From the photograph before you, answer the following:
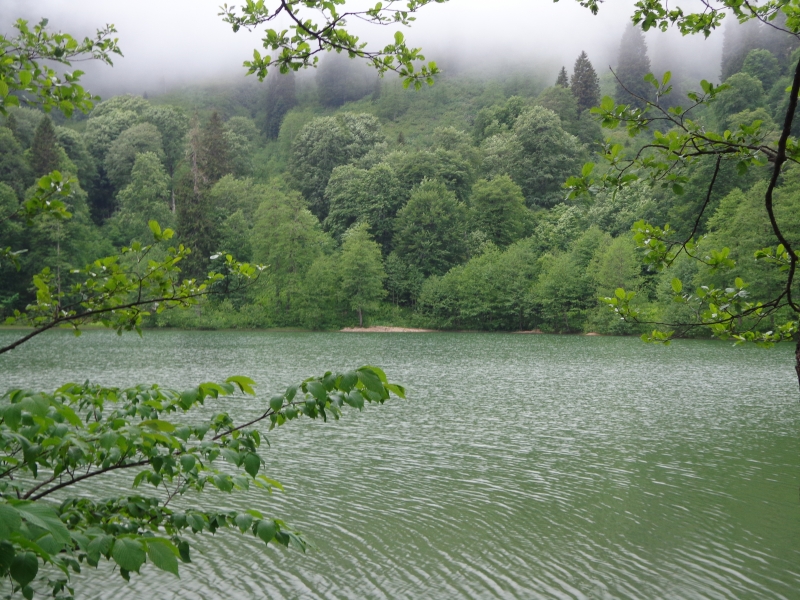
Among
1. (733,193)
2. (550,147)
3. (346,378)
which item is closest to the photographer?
(346,378)

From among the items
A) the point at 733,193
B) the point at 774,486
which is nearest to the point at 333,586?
the point at 774,486

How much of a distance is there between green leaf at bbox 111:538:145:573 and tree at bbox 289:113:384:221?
72.8m

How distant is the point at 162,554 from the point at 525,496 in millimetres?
9417

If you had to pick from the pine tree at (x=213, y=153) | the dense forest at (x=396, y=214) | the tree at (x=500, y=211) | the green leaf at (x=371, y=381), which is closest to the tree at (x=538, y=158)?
the dense forest at (x=396, y=214)

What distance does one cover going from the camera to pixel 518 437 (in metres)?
14.7

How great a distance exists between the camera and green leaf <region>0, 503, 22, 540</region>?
1592 mm

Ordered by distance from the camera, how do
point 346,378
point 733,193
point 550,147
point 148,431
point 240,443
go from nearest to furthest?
point 148,431 < point 346,378 < point 240,443 < point 733,193 < point 550,147

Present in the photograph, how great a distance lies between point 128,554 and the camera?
1.99 metres

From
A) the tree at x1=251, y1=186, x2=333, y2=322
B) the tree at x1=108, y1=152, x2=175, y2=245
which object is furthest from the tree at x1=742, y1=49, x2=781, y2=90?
the tree at x1=108, y1=152, x2=175, y2=245

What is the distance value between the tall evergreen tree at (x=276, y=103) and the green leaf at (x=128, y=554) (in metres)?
109

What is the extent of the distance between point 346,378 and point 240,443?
107 cm

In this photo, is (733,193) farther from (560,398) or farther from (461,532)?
(461,532)

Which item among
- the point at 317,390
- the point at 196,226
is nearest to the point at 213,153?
→ the point at 196,226

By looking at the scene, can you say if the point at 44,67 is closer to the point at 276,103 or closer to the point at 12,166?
the point at 12,166
